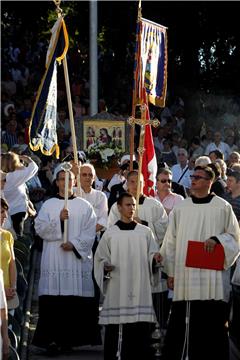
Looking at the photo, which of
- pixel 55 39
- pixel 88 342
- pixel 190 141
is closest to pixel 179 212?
pixel 88 342

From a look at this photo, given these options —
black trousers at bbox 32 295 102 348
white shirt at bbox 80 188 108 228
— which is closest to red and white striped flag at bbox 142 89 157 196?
white shirt at bbox 80 188 108 228

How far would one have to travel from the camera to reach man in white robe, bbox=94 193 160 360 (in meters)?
13.2

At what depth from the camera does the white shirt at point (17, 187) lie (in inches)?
628

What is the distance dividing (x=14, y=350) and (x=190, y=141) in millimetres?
16705

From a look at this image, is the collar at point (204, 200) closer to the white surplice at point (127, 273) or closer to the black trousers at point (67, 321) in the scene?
the white surplice at point (127, 273)

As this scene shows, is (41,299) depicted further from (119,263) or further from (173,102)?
(173,102)

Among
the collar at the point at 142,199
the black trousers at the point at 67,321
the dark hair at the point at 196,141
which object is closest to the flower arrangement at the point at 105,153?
the dark hair at the point at 196,141

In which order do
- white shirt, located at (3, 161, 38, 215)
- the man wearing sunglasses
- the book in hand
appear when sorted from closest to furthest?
the book in hand → the man wearing sunglasses → white shirt, located at (3, 161, 38, 215)

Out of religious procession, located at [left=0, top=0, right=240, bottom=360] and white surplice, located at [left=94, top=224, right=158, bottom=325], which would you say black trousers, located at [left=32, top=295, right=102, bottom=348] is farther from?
white surplice, located at [left=94, top=224, right=158, bottom=325]

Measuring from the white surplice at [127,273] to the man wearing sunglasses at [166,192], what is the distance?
2.31 metres

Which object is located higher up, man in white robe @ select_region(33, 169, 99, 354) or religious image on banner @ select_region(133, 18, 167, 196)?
religious image on banner @ select_region(133, 18, 167, 196)

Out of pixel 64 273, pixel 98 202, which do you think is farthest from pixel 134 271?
pixel 98 202

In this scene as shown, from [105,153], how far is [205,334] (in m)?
8.00

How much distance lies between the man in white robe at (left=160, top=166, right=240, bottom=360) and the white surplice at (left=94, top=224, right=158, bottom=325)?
33 cm
